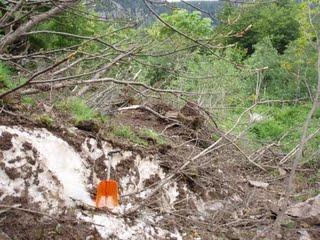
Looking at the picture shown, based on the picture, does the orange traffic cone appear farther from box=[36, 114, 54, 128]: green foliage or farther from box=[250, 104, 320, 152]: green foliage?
box=[250, 104, 320, 152]: green foliage

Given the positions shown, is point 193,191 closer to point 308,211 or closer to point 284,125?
point 308,211

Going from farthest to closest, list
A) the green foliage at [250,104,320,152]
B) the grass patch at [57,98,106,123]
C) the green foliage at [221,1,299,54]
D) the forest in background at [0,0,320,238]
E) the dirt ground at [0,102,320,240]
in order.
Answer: the green foliage at [221,1,299,54]
the green foliage at [250,104,320,152]
the grass patch at [57,98,106,123]
the forest in background at [0,0,320,238]
the dirt ground at [0,102,320,240]

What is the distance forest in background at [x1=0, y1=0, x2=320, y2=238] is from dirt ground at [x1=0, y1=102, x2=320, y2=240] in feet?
0.64

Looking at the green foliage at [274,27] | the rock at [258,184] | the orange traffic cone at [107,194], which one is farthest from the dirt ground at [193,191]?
the green foliage at [274,27]

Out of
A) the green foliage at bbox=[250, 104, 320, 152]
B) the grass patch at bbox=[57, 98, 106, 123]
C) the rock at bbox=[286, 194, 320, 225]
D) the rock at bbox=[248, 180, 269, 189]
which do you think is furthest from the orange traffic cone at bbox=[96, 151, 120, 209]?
the green foliage at bbox=[250, 104, 320, 152]

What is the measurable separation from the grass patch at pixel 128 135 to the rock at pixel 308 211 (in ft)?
5.39

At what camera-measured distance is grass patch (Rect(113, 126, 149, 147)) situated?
5.23 m

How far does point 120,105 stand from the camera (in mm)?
6855

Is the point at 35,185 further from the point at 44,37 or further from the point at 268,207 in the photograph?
the point at 44,37

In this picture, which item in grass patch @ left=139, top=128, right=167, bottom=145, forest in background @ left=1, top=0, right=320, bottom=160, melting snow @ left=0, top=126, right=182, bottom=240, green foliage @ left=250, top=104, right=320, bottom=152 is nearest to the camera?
melting snow @ left=0, top=126, right=182, bottom=240

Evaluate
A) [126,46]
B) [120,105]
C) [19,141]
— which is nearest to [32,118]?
[19,141]

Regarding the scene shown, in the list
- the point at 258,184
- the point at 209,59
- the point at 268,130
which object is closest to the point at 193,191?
the point at 258,184

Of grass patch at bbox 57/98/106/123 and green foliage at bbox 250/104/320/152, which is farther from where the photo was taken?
green foliage at bbox 250/104/320/152

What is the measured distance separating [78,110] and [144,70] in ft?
11.0
